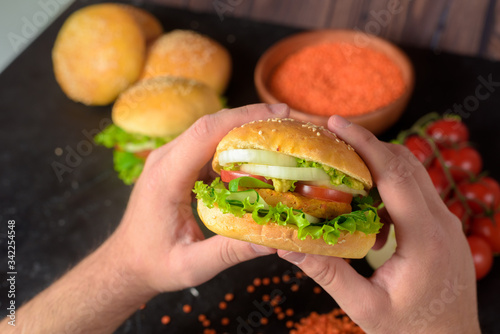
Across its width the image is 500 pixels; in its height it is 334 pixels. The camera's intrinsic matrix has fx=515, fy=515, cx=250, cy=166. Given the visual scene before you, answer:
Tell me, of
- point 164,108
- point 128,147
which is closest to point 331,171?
point 164,108

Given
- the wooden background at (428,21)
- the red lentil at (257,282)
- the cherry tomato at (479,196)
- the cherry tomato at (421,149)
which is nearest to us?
the red lentil at (257,282)

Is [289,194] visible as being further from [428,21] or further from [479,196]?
[428,21]

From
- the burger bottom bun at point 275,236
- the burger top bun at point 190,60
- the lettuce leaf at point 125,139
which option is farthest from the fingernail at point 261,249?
the burger top bun at point 190,60

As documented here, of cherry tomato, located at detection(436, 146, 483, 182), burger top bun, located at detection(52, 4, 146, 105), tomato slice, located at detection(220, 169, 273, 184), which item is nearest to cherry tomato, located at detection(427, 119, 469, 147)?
cherry tomato, located at detection(436, 146, 483, 182)

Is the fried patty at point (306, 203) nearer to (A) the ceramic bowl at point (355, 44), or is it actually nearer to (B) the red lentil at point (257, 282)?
(B) the red lentil at point (257, 282)

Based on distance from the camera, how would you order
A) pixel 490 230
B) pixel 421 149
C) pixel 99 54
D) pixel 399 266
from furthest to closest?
pixel 99 54
pixel 421 149
pixel 490 230
pixel 399 266

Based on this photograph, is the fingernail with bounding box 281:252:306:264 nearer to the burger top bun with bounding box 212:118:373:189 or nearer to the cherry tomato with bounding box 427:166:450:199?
the burger top bun with bounding box 212:118:373:189

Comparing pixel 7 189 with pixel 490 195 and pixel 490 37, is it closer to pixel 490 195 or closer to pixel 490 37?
pixel 490 195
